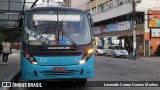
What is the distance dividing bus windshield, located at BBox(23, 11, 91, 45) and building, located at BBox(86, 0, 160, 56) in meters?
33.8

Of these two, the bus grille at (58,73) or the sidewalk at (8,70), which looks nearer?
the bus grille at (58,73)

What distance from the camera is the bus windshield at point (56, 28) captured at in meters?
11.0

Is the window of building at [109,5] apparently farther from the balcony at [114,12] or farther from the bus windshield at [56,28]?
the bus windshield at [56,28]

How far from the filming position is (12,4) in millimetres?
25438

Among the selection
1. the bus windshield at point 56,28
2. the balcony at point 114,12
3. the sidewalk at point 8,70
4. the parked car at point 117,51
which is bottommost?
the parked car at point 117,51

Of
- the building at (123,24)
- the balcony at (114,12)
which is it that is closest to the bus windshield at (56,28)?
the building at (123,24)

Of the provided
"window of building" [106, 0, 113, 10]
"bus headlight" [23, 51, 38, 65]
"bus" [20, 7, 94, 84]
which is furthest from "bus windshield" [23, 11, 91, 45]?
"window of building" [106, 0, 113, 10]

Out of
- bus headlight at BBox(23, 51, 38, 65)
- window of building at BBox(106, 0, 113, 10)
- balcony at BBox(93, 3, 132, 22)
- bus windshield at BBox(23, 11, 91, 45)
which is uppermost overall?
window of building at BBox(106, 0, 113, 10)

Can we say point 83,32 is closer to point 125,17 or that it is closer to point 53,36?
point 53,36

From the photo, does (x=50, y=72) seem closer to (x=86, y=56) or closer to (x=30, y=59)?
(x=30, y=59)

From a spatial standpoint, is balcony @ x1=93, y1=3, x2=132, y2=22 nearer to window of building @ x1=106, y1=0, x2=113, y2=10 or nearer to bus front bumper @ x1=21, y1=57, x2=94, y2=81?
window of building @ x1=106, y1=0, x2=113, y2=10

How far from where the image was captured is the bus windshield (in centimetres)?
1105

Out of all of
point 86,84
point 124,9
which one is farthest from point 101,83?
point 124,9

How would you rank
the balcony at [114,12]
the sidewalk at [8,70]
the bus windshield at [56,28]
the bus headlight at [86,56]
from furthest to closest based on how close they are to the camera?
the balcony at [114,12]
the sidewalk at [8,70]
the bus windshield at [56,28]
the bus headlight at [86,56]
